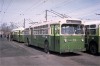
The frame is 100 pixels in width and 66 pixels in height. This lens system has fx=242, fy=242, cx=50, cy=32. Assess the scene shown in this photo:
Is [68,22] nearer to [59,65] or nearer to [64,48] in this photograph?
[64,48]

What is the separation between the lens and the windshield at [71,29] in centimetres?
1845

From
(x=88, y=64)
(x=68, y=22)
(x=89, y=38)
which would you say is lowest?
(x=88, y=64)

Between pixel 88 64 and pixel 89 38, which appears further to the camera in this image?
pixel 89 38

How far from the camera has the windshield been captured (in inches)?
727

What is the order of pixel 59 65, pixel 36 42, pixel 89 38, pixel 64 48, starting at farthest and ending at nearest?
pixel 36 42 → pixel 89 38 → pixel 64 48 → pixel 59 65

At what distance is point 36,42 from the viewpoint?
84.2 feet

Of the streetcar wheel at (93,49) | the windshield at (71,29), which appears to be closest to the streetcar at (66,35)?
the windshield at (71,29)

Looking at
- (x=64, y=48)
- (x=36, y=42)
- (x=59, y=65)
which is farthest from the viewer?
(x=36, y=42)

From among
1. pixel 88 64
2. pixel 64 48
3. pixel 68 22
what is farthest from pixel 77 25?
pixel 88 64

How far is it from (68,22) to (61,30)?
0.82 metres

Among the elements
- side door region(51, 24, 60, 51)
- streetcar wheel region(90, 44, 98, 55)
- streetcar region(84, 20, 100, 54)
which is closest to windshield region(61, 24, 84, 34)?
side door region(51, 24, 60, 51)

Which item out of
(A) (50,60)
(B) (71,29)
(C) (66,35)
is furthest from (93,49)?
(A) (50,60)

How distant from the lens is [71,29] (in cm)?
1869

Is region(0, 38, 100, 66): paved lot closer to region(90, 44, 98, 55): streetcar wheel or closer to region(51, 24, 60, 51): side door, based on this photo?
region(90, 44, 98, 55): streetcar wheel
